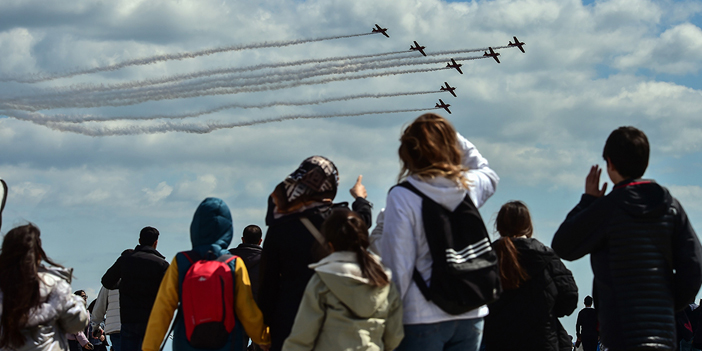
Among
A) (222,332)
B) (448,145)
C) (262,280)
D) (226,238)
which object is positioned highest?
(448,145)

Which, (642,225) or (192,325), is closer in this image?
(642,225)

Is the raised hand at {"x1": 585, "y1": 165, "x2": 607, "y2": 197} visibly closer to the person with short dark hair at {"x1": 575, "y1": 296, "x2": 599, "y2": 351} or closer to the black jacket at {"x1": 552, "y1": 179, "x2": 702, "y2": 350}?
the black jacket at {"x1": 552, "y1": 179, "x2": 702, "y2": 350}

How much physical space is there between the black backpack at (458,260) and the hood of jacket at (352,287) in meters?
0.25

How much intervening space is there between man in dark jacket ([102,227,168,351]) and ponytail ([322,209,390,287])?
12.3 ft

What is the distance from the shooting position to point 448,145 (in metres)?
3.83

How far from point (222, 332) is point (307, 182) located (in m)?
1.22

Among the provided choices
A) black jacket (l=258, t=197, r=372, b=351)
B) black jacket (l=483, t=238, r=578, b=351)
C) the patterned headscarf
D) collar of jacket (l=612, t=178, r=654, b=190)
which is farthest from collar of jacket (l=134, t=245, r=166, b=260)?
collar of jacket (l=612, t=178, r=654, b=190)

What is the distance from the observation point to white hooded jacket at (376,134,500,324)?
365 centimetres

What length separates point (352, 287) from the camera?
3648mm

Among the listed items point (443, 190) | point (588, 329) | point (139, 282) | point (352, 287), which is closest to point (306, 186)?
point (352, 287)

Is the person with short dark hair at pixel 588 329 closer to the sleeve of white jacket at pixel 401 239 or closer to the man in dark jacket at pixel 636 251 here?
the man in dark jacket at pixel 636 251

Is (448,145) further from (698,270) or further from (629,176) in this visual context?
(698,270)

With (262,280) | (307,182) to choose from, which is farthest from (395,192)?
(262,280)

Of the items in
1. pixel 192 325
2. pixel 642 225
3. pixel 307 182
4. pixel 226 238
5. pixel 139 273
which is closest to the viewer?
pixel 642 225
